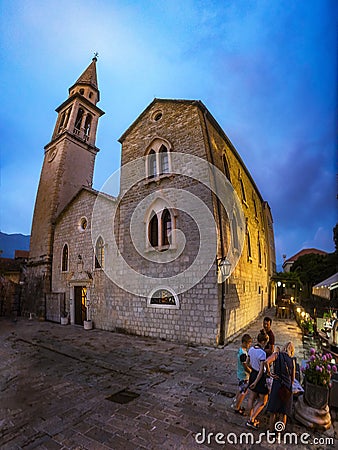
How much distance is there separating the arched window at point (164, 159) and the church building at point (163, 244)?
0.05 meters

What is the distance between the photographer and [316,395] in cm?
370

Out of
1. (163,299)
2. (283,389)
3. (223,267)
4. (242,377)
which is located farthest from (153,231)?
(283,389)

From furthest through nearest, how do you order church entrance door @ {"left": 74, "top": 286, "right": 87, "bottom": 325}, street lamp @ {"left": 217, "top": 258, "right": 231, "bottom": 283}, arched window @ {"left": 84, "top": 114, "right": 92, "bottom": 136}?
1. arched window @ {"left": 84, "top": 114, "right": 92, "bottom": 136}
2. church entrance door @ {"left": 74, "top": 286, "right": 87, "bottom": 325}
3. street lamp @ {"left": 217, "top": 258, "right": 231, "bottom": 283}

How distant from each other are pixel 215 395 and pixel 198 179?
7310 millimetres

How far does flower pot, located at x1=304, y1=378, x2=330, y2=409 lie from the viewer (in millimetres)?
3641

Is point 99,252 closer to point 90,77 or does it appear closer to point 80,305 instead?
point 80,305

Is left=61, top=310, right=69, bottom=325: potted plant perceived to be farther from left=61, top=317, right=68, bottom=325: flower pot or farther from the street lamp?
the street lamp

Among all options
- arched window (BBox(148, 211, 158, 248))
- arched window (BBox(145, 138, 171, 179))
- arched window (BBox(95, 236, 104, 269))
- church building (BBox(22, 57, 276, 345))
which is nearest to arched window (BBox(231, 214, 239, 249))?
church building (BBox(22, 57, 276, 345))

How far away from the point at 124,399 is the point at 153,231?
7022mm

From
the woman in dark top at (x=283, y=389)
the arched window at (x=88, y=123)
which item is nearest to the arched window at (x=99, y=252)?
the woman in dark top at (x=283, y=389)

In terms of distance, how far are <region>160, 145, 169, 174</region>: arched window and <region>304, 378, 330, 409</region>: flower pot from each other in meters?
9.10

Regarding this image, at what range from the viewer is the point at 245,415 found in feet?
13.1

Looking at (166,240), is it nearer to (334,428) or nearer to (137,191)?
(137,191)

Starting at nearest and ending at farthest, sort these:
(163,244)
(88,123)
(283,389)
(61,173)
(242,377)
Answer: (283,389)
(242,377)
(163,244)
(61,173)
(88,123)
